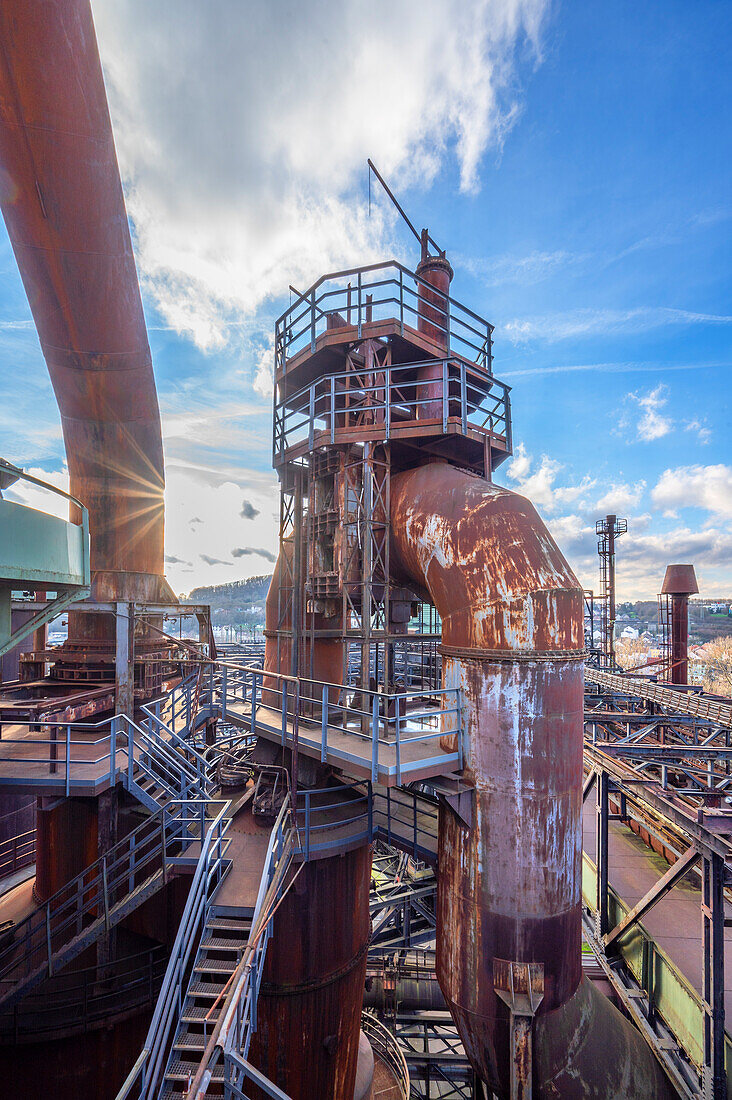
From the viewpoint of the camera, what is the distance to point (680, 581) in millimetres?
25844

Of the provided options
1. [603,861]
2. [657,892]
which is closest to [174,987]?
[657,892]

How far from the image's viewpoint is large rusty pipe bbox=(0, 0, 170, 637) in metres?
7.31

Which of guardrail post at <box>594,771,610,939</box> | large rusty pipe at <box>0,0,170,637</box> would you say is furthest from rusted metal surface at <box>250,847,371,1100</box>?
large rusty pipe at <box>0,0,170,637</box>

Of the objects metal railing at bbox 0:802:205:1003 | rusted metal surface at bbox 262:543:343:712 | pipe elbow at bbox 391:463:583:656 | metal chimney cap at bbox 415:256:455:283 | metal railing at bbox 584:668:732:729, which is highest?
metal chimney cap at bbox 415:256:455:283

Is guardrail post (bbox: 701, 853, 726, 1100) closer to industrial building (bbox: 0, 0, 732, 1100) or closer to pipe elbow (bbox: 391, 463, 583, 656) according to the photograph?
industrial building (bbox: 0, 0, 732, 1100)

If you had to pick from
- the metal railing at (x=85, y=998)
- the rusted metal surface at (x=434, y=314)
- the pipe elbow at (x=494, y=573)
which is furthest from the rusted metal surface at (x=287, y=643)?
the rusted metal surface at (x=434, y=314)

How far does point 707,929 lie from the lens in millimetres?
7238

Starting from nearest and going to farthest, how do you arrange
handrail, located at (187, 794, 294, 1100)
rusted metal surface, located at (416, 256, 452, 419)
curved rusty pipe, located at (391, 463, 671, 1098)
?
Answer: handrail, located at (187, 794, 294, 1100) → curved rusty pipe, located at (391, 463, 671, 1098) → rusted metal surface, located at (416, 256, 452, 419)

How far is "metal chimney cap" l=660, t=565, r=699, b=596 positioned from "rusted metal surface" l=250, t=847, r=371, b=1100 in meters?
24.9

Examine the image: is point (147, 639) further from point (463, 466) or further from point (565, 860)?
point (565, 860)

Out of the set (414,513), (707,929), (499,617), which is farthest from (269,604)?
(707,929)

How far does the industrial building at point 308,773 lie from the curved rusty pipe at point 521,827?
0.13ft

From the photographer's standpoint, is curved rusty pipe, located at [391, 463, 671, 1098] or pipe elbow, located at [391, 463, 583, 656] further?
pipe elbow, located at [391, 463, 583, 656]

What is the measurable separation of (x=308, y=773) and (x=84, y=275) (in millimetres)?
10037
